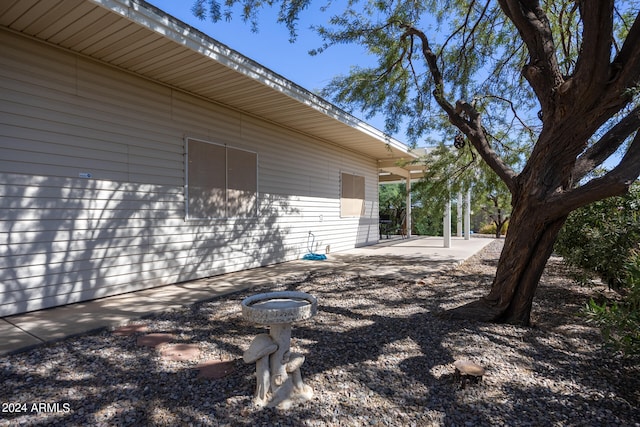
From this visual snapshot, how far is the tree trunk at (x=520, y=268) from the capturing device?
126 inches

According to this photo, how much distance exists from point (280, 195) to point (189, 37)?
373 centimetres

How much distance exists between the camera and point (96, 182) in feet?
13.6

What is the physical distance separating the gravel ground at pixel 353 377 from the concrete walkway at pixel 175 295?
0.82 ft

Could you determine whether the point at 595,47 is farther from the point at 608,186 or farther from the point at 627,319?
the point at 627,319

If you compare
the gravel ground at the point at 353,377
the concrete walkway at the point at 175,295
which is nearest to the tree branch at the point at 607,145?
the gravel ground at the point at 353,377

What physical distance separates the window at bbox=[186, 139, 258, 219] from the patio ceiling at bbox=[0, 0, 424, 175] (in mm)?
808

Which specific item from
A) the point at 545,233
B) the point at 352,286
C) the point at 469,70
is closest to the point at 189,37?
the point at 352,286

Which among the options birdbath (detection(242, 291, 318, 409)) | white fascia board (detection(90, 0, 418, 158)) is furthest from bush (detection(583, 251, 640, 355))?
white fascia board (detection(90, 0, 418, 158))

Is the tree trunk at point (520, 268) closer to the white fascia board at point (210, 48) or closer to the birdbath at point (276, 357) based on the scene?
the birdbath at point (276, 357)

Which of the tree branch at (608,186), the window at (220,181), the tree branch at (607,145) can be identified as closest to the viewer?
the tree branch at (608,186)

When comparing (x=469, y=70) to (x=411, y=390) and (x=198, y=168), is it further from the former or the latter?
(x=411, y=390)

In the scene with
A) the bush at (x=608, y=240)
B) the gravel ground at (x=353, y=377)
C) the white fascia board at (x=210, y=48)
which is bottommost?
the gravel ground at (x=353, y=377)

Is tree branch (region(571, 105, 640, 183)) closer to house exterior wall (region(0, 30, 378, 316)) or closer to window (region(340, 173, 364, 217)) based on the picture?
house exterior wall (region(0, 30, 378, 316))

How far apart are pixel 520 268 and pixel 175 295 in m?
3.96
